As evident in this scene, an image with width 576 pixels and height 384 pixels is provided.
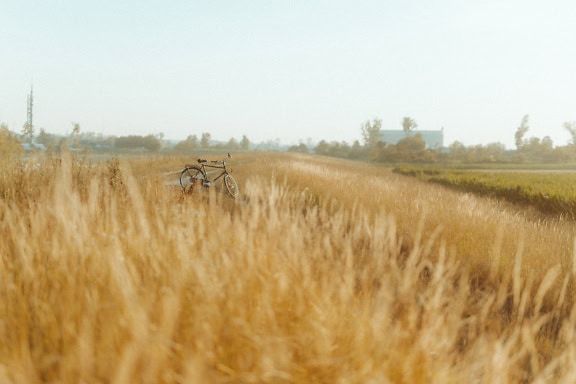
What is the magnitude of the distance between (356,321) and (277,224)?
960 mm

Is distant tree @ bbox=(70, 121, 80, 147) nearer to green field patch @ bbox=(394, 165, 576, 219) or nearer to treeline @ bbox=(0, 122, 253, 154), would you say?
treeline @ bbox=(0, 122, 253, 154)

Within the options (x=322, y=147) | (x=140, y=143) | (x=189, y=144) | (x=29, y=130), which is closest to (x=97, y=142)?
(x=140, y=143)

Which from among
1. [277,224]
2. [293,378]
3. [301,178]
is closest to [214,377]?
[293,378]

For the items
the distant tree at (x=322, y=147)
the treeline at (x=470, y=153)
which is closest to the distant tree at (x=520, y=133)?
the treeline at (x=470, y=153)

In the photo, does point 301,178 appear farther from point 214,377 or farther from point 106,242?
point 214,377

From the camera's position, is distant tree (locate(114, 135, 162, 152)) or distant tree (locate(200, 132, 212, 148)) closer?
distant tree (locate(114, 135, 162, 152))

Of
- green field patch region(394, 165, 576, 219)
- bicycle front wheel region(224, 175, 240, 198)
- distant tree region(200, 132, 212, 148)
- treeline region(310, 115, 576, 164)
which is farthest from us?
distant tree region(200, 132, 212, 148)

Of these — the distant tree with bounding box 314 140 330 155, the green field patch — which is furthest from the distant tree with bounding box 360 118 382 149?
the green field patch

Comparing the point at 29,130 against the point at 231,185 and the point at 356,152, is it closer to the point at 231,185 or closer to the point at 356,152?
the point at 231,185

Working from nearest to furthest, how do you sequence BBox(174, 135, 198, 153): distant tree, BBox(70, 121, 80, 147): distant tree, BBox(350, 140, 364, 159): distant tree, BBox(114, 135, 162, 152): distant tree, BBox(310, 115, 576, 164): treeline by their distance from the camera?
BBox(70, 121, 80, 147): distant tree, BBox(310, 115, 576, 164): treeline, BBox(350, 140, 364, 159): distant tree, BBox(114, 135, 162, 152): distant tree, BBox(174, 135, 198, 153): distant tree

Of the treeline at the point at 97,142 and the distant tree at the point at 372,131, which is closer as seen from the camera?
the treeline at the point at 97,142

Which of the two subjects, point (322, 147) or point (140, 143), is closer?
point (140, 143)

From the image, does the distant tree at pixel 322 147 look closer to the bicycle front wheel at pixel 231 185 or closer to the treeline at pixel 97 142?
the treeline at pixel 97 142

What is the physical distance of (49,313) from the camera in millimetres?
1937
